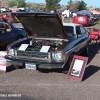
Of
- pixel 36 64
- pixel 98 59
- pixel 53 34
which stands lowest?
pixel 98 59

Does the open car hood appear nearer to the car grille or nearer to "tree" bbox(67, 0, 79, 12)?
the car grille

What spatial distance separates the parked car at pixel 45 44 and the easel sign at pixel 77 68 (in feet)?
0.84

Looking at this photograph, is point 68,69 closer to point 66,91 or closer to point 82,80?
point 82,80

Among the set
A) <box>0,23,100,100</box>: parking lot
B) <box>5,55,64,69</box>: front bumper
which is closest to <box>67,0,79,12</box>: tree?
<box>0,23,100,100</box>: parking lot

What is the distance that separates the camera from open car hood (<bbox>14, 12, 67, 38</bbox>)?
6.64m

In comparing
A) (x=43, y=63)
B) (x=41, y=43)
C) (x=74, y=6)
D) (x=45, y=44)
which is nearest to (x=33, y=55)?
(x=43, y=63)

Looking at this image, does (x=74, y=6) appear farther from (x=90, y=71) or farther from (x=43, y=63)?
(x=43, y=63)

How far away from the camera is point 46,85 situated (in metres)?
5.76

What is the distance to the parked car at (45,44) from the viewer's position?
20.3ft

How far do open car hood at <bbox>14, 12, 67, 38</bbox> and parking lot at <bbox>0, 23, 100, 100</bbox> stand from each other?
136 cm

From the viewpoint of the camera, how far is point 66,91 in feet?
17.6

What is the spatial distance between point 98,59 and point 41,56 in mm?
3434

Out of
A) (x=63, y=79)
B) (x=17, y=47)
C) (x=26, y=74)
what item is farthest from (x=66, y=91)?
(x=17, y=47)

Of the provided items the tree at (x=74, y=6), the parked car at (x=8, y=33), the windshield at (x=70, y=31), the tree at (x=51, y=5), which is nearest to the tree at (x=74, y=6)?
the tree at (x=74, y=6)
